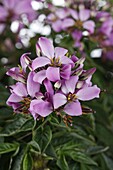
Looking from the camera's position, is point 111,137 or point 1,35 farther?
point 1,35

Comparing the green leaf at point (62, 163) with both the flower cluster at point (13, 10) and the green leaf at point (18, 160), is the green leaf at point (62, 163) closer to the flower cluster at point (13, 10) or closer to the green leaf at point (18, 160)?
the green leaf at point (18, 160)

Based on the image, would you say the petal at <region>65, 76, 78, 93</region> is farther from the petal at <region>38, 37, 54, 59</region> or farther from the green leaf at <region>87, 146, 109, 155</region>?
the green leaf at <region>87, 146, 109, 155</region>

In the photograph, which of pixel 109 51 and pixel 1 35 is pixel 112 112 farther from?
pixel 1 35

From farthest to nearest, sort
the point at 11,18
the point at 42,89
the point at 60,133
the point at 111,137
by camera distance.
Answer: the point at 11,18 → the point at 111,137 → the point at 60,133 → the point at 42,89

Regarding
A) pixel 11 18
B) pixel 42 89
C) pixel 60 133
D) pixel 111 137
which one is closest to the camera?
pixel 42 89

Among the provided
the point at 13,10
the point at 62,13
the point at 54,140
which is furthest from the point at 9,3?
the point at 54,140

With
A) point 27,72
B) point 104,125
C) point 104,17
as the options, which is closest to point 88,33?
point 104,17

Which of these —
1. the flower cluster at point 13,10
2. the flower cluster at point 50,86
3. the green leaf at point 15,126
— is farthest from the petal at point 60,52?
the flower cluster at point 13,10
